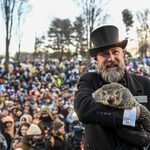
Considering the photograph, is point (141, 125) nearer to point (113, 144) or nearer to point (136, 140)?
point (136, 140)

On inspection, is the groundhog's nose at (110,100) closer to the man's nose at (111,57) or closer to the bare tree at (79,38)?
the man's nose at (111,57)

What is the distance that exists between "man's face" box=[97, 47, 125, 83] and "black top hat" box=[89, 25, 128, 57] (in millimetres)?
56

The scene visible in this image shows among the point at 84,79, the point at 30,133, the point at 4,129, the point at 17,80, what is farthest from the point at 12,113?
the point at 17,80

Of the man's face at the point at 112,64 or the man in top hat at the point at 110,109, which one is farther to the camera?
the man's face at the point at 112,64

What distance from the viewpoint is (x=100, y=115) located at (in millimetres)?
1717

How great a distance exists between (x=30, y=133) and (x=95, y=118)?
415 centimetres

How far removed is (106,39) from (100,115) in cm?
85

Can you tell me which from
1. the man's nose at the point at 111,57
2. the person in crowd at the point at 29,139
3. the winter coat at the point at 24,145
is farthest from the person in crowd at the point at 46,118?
the man's nose at the point at 111,57

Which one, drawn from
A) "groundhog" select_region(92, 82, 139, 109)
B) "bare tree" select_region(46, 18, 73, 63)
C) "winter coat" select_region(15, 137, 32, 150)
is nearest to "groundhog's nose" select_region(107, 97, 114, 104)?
"groundhog" select_region(92, 82, 139, 109)

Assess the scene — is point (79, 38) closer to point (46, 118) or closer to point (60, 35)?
point (60, 35)

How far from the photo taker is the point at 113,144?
181 cm

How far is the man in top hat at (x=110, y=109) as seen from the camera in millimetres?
1695

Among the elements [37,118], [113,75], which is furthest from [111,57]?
[37,118]

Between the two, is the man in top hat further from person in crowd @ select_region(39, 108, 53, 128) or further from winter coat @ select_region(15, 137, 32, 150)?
person in crowd @ select_region(39, 108, 53, 128)
